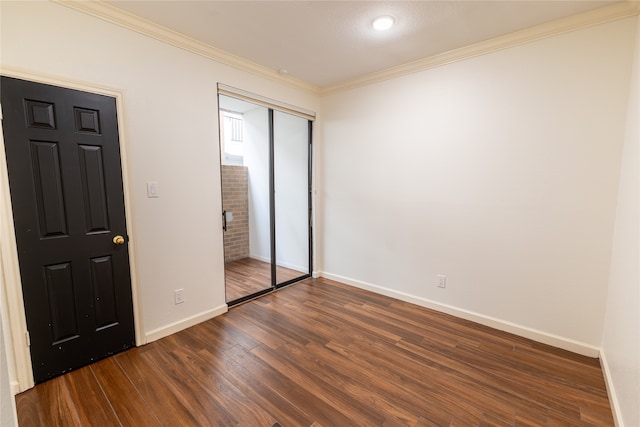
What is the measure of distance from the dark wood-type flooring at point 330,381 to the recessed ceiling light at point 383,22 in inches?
105

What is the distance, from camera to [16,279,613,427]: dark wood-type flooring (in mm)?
1656

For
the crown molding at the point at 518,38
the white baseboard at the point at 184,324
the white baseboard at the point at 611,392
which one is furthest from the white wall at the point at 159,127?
the white baseboard at the point at 611,392

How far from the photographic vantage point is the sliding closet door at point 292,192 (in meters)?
4.01

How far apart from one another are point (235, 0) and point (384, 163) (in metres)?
2.12

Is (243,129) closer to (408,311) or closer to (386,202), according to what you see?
(386,202)

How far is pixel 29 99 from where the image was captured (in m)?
1.77

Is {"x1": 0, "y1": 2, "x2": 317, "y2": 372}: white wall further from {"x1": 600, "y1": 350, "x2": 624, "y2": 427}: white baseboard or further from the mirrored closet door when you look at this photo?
{"x1": 600, "y1": 350, "x2": 624, "y2": 427}: white baseboard

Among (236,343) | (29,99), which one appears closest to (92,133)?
(29,99)

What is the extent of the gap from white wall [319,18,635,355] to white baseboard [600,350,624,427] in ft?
0.61

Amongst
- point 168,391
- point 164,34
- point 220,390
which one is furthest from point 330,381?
point 164,34

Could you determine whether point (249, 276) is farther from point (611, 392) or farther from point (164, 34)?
point (611, 392)

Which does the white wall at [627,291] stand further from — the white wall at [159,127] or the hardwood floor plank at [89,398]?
the white wall at [159,127]

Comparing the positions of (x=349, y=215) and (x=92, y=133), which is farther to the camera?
(x=349, y=215)

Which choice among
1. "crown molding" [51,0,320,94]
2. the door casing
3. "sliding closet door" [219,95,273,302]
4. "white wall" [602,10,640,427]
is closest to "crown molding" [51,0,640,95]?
"crown molding" [51,0,320,94]
